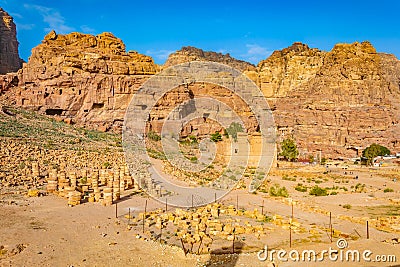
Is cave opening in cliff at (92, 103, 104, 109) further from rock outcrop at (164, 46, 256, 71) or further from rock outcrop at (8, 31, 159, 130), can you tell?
rock outcrop at (164, 46, 256, 71)

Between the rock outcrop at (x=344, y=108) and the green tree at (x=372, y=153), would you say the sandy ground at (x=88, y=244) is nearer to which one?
the green tree at (x=372, y=153)

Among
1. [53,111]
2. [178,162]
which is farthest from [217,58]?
[178,162]

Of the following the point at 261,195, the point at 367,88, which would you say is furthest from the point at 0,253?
the point at 367,88

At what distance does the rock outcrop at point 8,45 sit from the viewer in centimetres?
7019

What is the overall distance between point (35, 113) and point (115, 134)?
29.6ft

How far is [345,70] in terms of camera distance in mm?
70500

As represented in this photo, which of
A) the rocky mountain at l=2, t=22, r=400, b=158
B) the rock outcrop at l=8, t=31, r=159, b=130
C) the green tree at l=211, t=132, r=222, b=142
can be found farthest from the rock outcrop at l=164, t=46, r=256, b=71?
the rock outcrop at l=8, t=31, r=159, b=130

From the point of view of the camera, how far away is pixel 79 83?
42531mm

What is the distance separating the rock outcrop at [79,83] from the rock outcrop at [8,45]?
94.6ft

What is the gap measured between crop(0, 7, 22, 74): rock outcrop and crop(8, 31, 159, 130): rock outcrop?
94.6ft

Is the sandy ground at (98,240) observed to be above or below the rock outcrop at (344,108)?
below

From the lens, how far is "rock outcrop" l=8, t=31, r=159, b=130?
41906mm

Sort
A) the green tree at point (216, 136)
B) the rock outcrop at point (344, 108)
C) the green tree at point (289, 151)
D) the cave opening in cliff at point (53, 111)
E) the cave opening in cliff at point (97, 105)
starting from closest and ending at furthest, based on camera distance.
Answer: the cave opening in cliff at point (53, 111) < the cave opening in cliff at point (97, 105) < the green tree at point (289, 151) < the green tree at point (216, 136) < the rock outcrop at point (344, 108)

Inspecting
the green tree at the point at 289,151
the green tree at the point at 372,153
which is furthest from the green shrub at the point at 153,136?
the green tree at the point at 372,153
